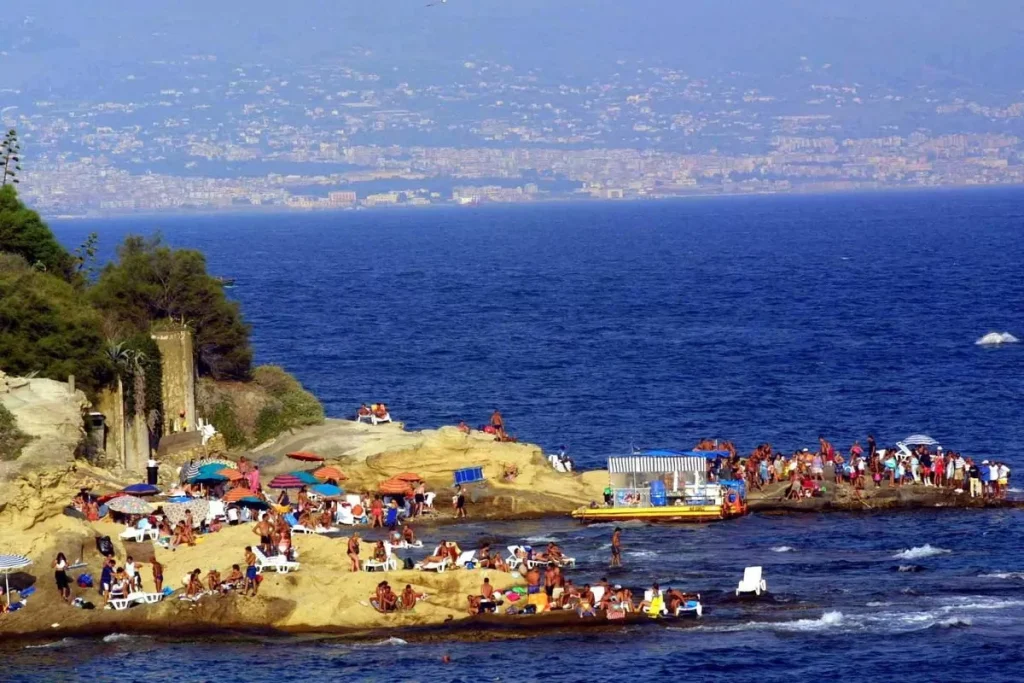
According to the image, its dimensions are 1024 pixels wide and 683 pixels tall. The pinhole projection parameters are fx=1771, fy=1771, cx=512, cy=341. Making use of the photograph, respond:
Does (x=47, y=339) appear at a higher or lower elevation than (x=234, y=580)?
higher

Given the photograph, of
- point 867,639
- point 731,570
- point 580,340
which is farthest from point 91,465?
point 580,340

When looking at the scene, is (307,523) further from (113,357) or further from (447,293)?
(447,293)

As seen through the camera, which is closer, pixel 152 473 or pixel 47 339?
pixel 152 473

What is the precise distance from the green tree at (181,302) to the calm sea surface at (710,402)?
12.4 m

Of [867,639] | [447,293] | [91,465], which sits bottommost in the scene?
[867,639]

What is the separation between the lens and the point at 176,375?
59219 millimetres

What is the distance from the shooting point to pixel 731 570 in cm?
4544

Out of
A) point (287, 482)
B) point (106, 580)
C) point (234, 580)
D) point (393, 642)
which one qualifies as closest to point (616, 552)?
point (393, 642)

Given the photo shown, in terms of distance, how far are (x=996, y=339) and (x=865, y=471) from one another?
44.1 metres

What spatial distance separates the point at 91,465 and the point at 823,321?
67.6 meters

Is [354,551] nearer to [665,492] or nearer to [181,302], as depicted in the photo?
[665,492]

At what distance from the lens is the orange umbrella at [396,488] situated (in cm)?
5306

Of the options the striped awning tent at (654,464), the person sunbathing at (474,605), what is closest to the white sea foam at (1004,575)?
the striped awning tent at (654,464)

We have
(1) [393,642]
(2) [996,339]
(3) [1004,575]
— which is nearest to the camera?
(1) [393,642]
